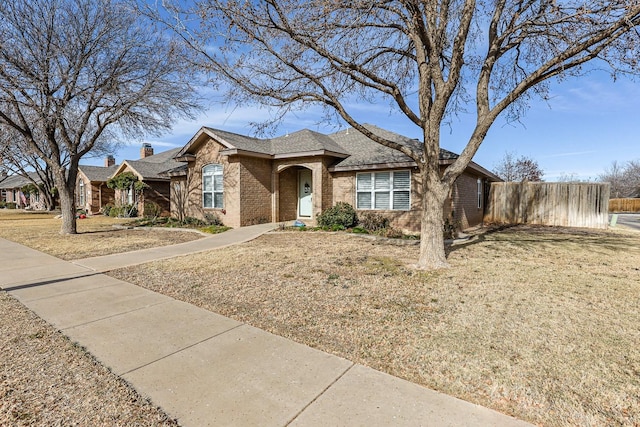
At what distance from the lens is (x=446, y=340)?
146 inches

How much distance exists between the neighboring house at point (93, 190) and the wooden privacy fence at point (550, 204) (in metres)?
31.1

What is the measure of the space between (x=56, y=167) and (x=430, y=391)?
16.9 m

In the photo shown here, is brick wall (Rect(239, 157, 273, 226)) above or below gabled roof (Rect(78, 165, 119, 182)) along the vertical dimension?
below

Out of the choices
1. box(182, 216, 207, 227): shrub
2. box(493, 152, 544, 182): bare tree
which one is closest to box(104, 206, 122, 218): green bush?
box(182, 216, 207, 227): shrub

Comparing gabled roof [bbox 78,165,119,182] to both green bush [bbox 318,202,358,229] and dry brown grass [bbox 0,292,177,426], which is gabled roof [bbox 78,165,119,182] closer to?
green bush [bbox 318,202,358,229]

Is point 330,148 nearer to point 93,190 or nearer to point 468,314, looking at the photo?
point 468,314

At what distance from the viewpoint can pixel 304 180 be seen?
17.1 m

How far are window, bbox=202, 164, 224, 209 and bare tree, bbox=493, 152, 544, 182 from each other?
29294 millimetres

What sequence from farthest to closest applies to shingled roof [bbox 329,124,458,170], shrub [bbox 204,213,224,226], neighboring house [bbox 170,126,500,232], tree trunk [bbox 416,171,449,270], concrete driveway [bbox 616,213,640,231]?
concrete driveway [bbox 616,213,640,231] → shrub [bbox 204,213,224,226] → neighboring house [bbox 170,126,500,232] → shingled roof [bbox 329,124,458,170] → tree trunk [bbox 416,171,449,270]

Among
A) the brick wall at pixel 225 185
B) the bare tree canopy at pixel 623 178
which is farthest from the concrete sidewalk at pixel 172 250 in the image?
the bare tree canopy at pixel 623 178

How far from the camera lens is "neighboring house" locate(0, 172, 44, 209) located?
→ 139 ft

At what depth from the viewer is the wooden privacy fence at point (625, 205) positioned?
34500 mm

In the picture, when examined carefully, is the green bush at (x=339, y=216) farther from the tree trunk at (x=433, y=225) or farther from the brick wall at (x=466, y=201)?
the tree trunk at (x=433, y=225)

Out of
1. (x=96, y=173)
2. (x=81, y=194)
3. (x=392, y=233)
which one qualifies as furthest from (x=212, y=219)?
(x=81, y=194)
